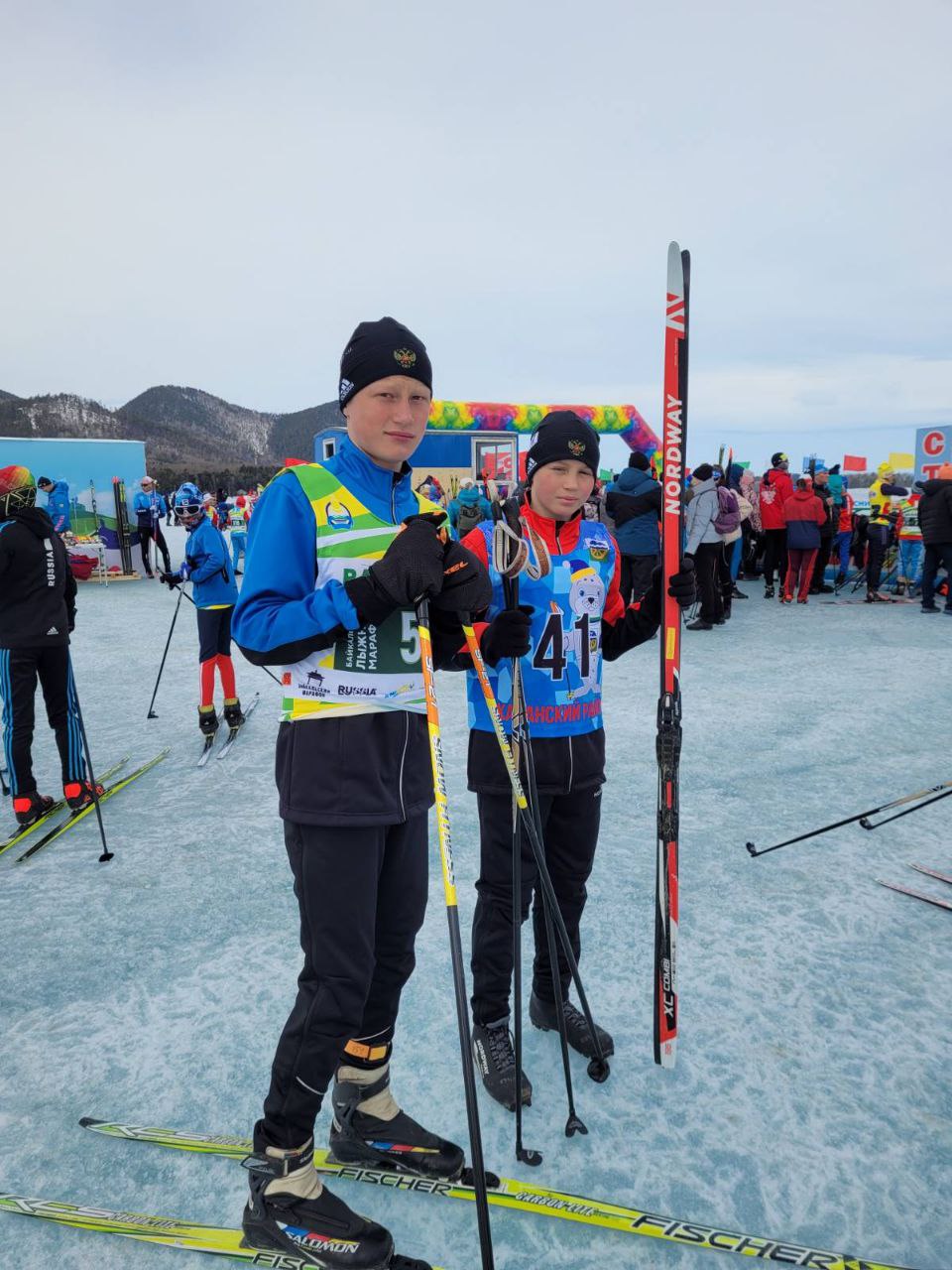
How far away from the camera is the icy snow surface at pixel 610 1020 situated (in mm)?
1970

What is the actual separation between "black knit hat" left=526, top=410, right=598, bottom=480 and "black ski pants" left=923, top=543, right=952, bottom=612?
9.88 meters

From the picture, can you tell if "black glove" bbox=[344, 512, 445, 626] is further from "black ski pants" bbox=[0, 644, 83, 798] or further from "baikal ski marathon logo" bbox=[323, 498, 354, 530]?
"black ski pants" bbox=[0, 644, 83, 798]

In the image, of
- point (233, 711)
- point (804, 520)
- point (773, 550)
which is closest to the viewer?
point (233, 711)

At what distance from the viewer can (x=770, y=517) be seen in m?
12.4

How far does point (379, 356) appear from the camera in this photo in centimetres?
187

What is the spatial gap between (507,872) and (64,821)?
337 centimetres

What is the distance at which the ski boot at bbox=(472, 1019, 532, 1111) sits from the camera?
2320 mm

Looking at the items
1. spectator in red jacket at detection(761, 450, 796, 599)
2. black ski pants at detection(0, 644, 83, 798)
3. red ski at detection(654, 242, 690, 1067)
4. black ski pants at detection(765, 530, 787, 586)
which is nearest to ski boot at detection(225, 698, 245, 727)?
black ski pants at detection(0, 644, 83, 798)

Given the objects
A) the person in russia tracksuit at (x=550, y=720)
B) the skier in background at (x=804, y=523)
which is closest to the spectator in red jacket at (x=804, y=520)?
the skier in background at (x=804, y=523)

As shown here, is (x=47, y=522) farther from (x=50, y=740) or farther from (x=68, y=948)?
(x=68, y=948)

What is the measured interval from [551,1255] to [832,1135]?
94 cm

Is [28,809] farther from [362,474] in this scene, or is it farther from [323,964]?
[362,474]

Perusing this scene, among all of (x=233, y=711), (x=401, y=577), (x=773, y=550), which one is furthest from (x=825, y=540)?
(x=401, y=577)

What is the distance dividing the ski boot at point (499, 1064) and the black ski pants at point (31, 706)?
3.27 meters
